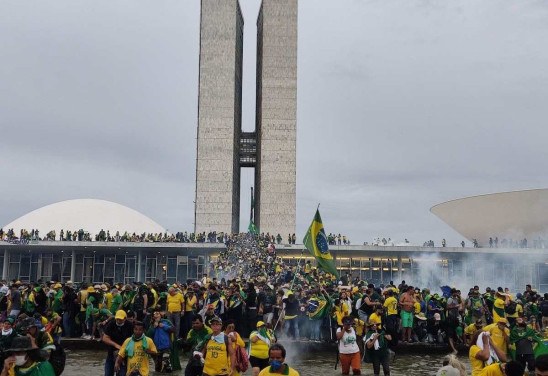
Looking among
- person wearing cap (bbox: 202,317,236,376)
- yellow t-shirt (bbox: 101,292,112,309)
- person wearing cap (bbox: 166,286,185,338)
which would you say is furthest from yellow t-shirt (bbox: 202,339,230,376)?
yellow t-shirt (bbox: 101,292,112,309)

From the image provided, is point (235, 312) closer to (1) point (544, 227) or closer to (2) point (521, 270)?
(2) point (521, 270)

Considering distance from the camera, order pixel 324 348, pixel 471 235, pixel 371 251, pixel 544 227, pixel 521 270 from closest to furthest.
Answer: pixel 324 348
pixel 521 270
pixel 371 251
pixel 544 227
pixel 471 235

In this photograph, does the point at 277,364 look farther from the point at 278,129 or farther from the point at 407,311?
the point at 278,129

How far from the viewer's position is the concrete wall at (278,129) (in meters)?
74.8

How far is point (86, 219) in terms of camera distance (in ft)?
311

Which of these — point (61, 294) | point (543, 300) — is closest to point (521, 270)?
point (543, 300)

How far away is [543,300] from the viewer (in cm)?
1786

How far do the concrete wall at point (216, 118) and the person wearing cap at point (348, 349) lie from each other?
60562 millimetres

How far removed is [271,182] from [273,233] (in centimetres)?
586

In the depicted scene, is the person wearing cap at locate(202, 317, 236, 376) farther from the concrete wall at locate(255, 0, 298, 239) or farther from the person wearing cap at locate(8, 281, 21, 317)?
the concrete wall at locate(255, 0, 298, 239)

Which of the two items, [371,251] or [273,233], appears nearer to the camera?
[371,251]

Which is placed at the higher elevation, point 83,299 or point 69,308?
point 83,299

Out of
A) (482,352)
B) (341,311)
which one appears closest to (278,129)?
(341,311)

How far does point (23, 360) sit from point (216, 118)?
229 feet
